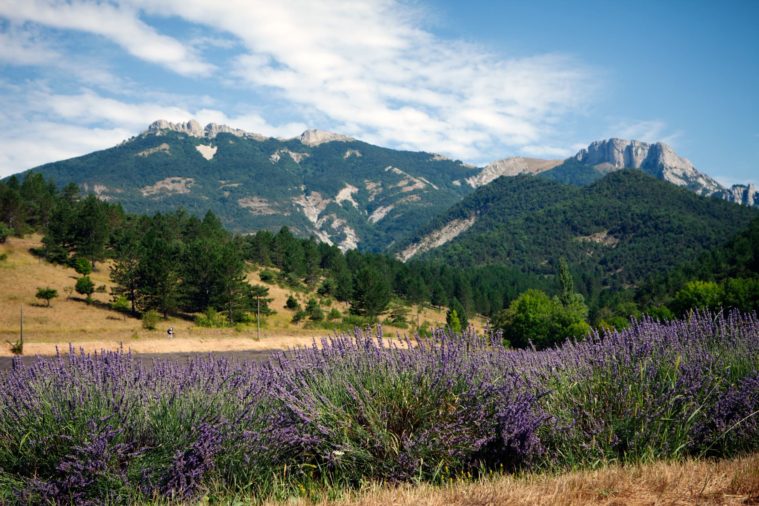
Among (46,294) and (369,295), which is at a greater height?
(46,294)

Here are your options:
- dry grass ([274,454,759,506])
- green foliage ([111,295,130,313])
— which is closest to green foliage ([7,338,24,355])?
green foliage ([111,295,130,313])

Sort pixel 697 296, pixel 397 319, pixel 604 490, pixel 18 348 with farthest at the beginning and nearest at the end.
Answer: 1. pixel 397 319
2. pixel 697 296
3. pixel 18 348
4. pixel 604 490

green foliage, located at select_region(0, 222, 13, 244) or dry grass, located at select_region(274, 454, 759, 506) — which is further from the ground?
green foliage, located at select_region(0, 222, 13, 244)

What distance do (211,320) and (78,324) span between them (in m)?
10.5

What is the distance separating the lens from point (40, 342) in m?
30.8

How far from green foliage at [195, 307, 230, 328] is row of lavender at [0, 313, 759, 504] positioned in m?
43.3

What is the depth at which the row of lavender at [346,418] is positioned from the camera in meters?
3.89

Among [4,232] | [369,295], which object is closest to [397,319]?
[369,295]

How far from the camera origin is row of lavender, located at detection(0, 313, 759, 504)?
389cm

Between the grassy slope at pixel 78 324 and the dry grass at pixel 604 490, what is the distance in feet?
82.9

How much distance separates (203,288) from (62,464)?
162 feet

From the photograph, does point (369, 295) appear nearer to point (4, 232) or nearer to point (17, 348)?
point (17, 348)

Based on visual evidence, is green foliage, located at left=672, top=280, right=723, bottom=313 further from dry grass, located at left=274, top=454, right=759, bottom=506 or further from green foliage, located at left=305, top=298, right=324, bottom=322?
dry grass, located at left=274, top=454, right=759, bottom=506

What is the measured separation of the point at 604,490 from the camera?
132 inches
